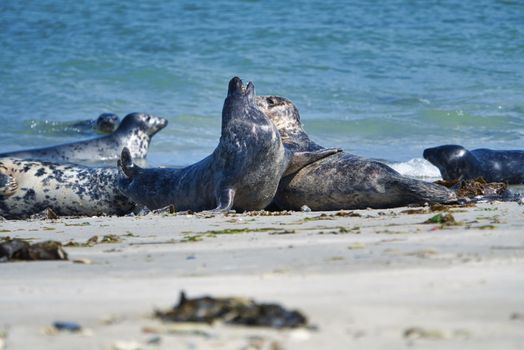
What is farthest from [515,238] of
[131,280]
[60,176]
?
[60,176]

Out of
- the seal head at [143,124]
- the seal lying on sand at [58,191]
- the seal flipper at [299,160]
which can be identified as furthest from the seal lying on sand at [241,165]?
the seal head at [143,124]

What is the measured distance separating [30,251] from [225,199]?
116 inches

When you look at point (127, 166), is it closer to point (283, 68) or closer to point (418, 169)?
point (418, 169)

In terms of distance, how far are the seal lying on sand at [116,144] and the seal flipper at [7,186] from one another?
158 inches

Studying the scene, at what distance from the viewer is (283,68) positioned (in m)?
19.1

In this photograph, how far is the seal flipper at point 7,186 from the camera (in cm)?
877

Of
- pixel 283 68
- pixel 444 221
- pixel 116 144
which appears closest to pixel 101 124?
pixel 116 144

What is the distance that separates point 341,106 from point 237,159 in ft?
31.2

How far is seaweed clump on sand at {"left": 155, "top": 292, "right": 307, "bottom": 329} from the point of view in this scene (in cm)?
237

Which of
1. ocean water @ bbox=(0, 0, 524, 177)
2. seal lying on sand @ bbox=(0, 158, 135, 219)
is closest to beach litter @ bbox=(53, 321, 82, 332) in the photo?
seal lying on sand @ bbox=(0, 158, 135, 219)

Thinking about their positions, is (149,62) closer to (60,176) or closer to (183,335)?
(60,176)

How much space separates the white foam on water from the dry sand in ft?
18.6

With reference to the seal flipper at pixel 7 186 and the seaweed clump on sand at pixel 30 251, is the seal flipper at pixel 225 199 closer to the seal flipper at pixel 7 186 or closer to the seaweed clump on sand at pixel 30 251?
the seal flipper at pixel 7 186

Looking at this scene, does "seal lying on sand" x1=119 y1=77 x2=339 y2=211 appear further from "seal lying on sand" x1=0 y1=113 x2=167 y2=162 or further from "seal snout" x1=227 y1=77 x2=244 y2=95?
"seal lying on sand" x1=0 y1=113 x2=167 y2=162
